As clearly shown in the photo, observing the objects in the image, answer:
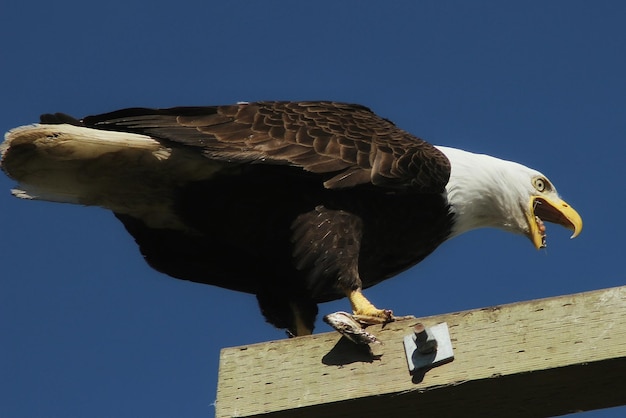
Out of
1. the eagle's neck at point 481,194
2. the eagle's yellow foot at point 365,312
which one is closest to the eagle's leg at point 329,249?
the eagle's yellow foot at point 365,312

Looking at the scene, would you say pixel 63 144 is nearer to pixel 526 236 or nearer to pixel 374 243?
pixel 374 243

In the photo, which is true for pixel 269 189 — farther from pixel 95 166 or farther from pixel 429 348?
pixel 429 348

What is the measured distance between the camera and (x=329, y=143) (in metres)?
4.68

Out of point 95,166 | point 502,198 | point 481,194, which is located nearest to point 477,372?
point 95,166

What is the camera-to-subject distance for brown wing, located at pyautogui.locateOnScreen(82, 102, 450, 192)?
454 centimetres

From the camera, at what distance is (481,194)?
518 cm

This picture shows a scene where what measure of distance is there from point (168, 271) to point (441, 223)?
4.34 feet

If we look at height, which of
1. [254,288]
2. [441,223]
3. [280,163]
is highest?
[280,163]

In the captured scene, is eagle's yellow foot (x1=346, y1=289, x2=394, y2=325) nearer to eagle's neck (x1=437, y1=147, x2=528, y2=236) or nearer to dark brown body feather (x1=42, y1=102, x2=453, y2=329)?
dark brown body feather (x1=42, y1=102, x2=453, y2=329)

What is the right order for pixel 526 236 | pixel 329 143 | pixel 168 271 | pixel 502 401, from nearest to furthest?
1. pixel 502 401
2. pixel 329 143
3. pixel 168 271
4. pixel 526 236

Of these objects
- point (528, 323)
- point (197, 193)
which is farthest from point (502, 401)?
point (197, 193)

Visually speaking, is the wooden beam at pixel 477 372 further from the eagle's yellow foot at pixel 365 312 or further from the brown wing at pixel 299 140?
the brown wing at pixel 299 140

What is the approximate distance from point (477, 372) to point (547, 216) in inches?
115

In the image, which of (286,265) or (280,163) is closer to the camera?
(280,163)
